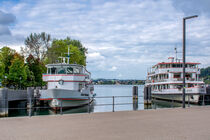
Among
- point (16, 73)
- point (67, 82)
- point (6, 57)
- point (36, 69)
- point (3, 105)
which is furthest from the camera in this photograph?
point (36, 69)

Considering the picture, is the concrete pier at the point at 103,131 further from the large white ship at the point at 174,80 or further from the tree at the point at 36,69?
Answer: the tree at the point at 36,69

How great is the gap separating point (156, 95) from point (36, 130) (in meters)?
35.4

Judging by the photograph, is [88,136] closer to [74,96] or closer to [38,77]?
[74,96]

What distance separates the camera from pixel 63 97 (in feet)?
→ 82.0

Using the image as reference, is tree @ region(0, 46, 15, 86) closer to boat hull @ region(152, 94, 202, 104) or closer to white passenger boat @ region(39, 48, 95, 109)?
white passenger boat @ region(39, 48, 95, 109)

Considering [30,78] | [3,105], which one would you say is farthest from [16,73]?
[3,105]

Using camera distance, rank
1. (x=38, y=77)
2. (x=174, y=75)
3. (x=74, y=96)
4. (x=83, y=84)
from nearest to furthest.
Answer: (x=74, y=96) < (x=83, y=84) < (x=174, y=75) < (x=38, y=77)

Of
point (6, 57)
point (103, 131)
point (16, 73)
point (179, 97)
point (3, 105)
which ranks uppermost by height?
point (6, 57)

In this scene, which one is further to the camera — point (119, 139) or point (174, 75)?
point (174, 75)

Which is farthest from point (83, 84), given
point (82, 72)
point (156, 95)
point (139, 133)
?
point (139, 133)

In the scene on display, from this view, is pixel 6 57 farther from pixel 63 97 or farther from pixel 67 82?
pixel 63 97

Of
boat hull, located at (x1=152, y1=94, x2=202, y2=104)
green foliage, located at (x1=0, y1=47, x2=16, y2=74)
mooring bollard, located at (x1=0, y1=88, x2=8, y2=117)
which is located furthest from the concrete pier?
green foliage, located at (x1=0, y1=47, x2=16, y2=74)

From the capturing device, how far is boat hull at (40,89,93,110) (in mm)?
24969

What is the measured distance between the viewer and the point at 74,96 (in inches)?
1037
